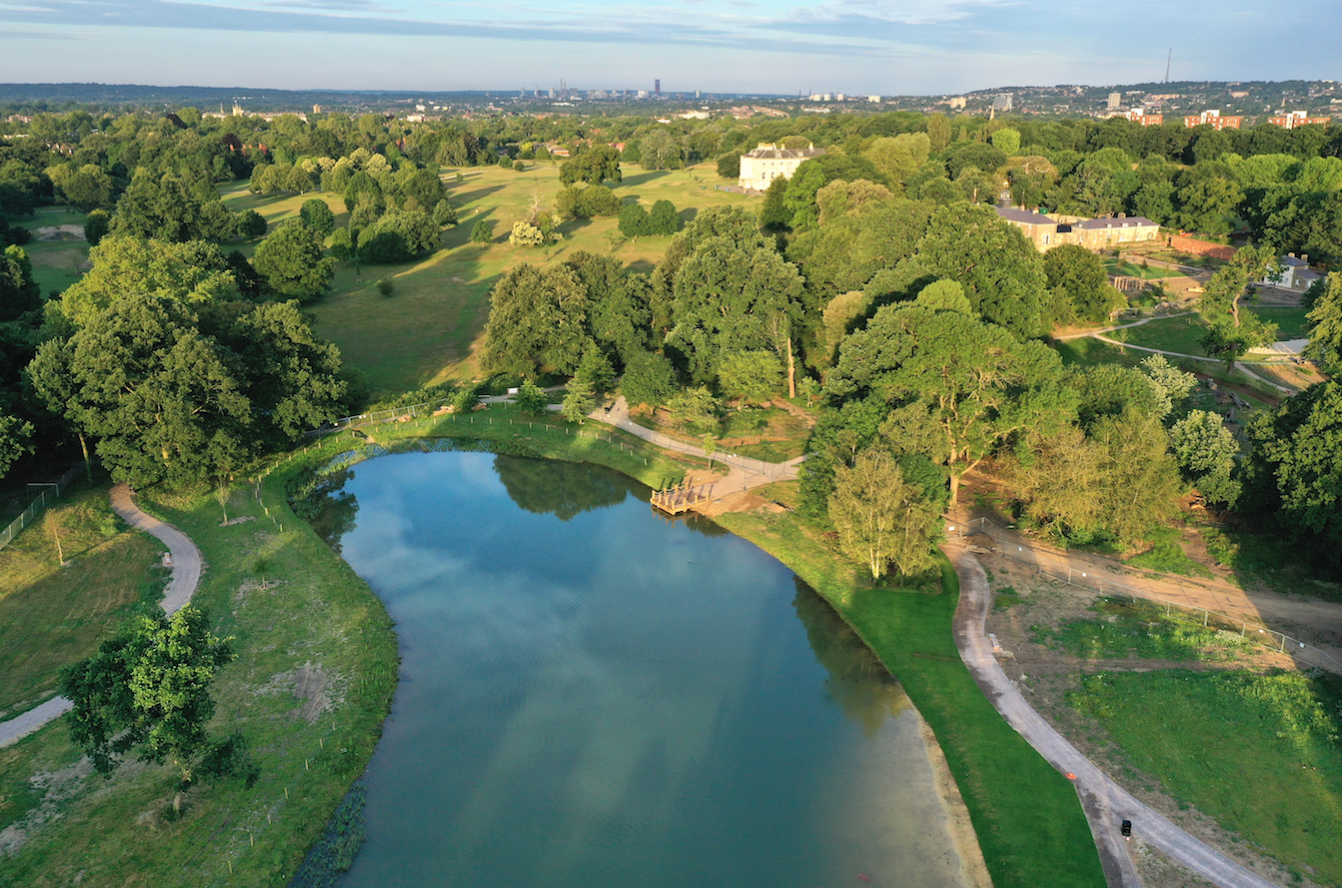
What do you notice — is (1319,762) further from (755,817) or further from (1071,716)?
(755,817)

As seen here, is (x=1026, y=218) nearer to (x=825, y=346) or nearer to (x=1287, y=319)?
(x=1287, y=319)

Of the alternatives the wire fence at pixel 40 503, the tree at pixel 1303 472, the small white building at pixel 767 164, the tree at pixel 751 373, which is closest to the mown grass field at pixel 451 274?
the small white building at pixel 767 164

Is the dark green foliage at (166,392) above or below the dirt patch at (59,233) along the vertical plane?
below

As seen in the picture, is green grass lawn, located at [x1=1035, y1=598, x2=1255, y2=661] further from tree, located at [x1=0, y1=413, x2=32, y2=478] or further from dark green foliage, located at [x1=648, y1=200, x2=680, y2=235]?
dark green foliage, located at [x1=648, y1=200, x2=680, y2=235]

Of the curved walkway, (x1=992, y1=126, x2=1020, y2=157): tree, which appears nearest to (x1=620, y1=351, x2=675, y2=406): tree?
the curved walkway

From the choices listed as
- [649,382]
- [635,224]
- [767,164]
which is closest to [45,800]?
[649,382]

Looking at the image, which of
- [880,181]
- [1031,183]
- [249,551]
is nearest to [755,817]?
[249,551]

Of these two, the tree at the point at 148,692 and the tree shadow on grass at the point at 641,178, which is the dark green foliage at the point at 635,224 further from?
the tree at the point at 148,692
